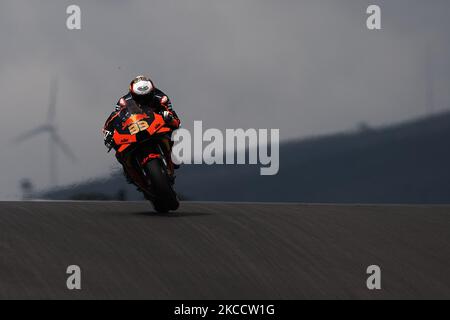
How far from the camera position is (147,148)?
18.5 metres

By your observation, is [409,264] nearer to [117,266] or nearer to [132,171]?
[117,266]

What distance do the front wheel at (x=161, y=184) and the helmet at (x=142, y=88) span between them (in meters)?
0.99

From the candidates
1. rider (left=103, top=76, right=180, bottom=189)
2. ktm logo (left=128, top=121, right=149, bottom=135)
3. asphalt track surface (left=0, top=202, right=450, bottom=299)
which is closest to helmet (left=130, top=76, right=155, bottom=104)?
rider (left=103, top=76, right=180, bottom=189)

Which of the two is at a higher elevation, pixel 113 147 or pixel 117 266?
pixel 113 147

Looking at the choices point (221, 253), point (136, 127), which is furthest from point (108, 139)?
point (221, 253)

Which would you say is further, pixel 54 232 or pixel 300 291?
pixel 54 232

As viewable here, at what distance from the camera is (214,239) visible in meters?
16.3

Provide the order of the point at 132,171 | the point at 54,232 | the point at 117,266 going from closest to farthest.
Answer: the point at 117,266
the point at 54,232
the point at 132,171

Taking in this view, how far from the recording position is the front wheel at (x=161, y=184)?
18.2 m

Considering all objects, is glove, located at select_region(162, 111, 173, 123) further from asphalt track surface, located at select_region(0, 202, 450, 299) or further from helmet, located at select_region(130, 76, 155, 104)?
asphalt track surface, located at select_region(0, 202, 450, 299)

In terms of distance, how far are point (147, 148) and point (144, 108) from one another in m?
0.62

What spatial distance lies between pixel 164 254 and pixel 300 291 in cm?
218

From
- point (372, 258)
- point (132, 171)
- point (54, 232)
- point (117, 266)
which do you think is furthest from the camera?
point (132, 171)
